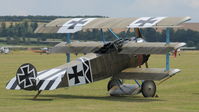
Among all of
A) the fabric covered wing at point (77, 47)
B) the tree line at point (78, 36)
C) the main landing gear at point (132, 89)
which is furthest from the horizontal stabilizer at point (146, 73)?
the tree line at point (78, 36)

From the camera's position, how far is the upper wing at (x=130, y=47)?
20609 millimetres

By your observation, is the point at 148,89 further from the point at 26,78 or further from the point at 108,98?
the point at 26,78

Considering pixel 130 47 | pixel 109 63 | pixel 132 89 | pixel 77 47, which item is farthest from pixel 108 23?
pixel 132 89

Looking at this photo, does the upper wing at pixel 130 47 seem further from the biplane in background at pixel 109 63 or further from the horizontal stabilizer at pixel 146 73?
the horizontal stabilizer at pixel 146 73

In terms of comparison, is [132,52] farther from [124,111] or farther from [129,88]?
[124,111]

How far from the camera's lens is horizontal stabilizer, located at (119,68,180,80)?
21.2 meters

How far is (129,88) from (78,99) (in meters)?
2.62


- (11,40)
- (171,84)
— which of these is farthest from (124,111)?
(11,40)

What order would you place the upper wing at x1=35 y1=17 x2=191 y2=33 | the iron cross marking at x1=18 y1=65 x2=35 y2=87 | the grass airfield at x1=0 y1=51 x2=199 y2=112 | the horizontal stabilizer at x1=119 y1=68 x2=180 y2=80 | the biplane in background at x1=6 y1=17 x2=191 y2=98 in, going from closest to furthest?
the grass airfield at x1=0 y1=51 x2=199 y2=112, the iron cross marking at x1=18 y1=65 x2=35 y2=87, the biplane in background at x1=6 y1=17 x2=191 y2=98, the upper wing at x1=35 y1=17 x2=191 y2=33, the horizontal stabilizer at x1=119 y1=68 x2=180 y2=80

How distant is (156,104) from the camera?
1909 centimetres

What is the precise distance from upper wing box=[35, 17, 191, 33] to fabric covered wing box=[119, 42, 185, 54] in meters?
0.79

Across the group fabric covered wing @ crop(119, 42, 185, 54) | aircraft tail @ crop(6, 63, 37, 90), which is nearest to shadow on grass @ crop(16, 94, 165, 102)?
aircraft tail @ crop(6, 63, 37, 90)

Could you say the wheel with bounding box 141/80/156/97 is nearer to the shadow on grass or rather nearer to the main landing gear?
the main landing gear

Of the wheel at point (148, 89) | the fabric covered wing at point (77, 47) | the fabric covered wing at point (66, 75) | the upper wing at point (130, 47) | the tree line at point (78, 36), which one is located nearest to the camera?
the fabric covered wing at point (66, 75)
